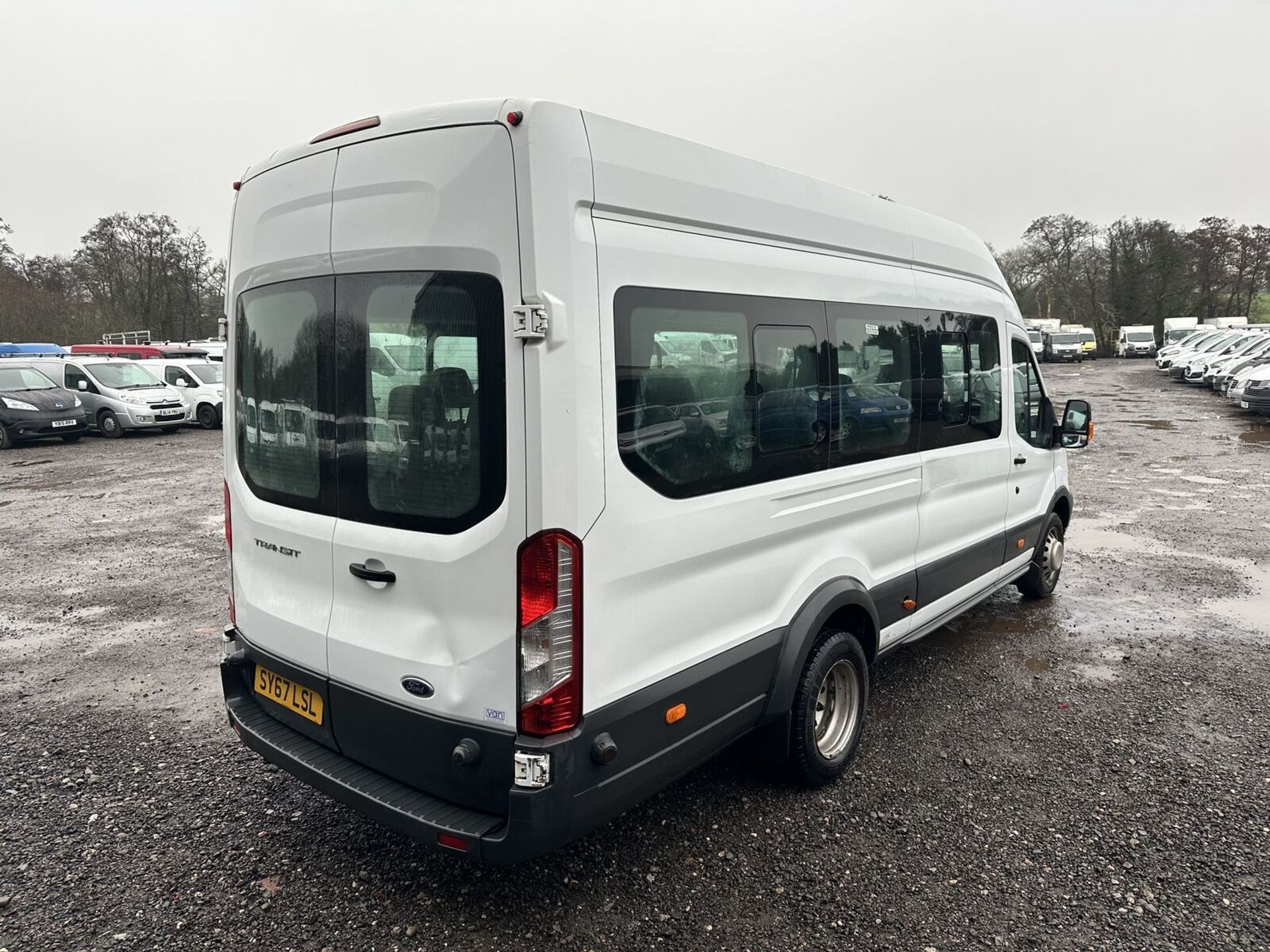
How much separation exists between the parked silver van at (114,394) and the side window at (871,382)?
18435 millimetres

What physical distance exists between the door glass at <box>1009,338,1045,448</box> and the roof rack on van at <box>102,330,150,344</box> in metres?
39.7

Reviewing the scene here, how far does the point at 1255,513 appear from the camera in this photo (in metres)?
9.32

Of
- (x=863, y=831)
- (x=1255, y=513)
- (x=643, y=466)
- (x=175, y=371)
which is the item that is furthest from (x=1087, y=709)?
(x=175, y=371)

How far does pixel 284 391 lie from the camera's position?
3131mm

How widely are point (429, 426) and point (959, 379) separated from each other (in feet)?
10.9

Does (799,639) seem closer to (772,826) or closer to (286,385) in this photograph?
(772,826)

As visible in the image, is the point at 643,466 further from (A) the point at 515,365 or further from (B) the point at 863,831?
(B) the point at 863,831

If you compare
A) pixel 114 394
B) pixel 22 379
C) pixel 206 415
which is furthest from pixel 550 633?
pixel 206 415

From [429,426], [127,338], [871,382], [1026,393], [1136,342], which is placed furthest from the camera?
[1136,342]

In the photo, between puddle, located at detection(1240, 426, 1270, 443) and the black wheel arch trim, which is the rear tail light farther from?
puddle, located at detection(1240, 426, 1270, 443)

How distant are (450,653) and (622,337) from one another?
115cm

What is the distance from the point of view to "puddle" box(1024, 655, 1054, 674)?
499cm

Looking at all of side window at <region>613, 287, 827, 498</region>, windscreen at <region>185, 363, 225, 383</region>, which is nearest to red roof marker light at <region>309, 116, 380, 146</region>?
side window at <region>613, 287, 827, 498</region>

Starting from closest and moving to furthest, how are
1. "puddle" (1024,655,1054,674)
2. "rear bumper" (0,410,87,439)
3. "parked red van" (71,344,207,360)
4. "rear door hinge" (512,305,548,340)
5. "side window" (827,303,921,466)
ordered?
1. "rear door hinge" (512,305,548,340)
2. "side window" (827,303,921,466)
3. "puddle" (1024,655,1054,674)
4. "rear bumper" (0,410,87,439)
5. "parked red van" (71,344,207,360)
